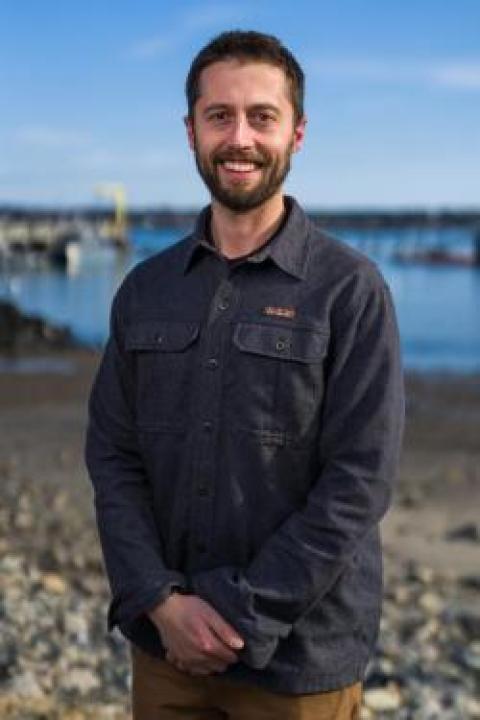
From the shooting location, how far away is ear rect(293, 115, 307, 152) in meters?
2.83

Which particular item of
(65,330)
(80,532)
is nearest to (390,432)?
(80,532)

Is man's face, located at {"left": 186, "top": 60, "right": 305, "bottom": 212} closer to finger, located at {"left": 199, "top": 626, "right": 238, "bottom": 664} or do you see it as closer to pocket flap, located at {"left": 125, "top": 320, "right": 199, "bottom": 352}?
pocket flap, located at {"left": 125, "top": 320, "right": 199, "bottom": 352}

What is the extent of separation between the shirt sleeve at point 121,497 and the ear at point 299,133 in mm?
637

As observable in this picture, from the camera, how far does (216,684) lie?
9.29 feet

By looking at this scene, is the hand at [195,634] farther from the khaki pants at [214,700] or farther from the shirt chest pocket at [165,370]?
the shirt chest pocket at [165,370]

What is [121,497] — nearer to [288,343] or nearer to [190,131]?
[288,343]

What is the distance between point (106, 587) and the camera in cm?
905

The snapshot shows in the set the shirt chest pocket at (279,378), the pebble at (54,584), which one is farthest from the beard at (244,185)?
the pebble at (54,584)

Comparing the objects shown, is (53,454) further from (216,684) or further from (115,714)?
(216,684)

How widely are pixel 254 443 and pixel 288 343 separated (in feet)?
0.84

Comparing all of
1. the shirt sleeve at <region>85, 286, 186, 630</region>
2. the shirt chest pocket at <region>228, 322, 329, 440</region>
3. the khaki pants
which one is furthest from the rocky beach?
the shirt chest pocket at <region>228, 322, 329, 440</region>

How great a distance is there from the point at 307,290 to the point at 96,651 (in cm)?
475

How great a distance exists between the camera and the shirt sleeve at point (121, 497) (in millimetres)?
2785

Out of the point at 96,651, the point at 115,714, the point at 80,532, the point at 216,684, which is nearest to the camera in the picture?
the point at 216,684
